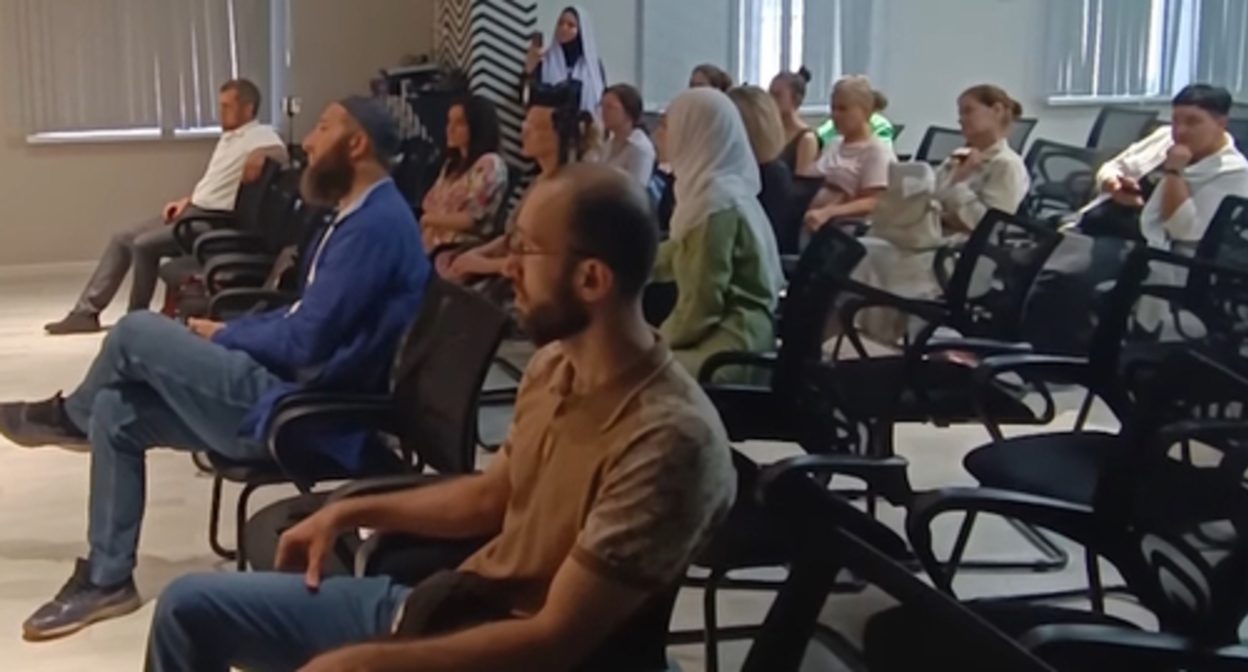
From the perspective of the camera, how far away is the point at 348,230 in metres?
3.41

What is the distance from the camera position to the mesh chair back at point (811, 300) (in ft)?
11.1

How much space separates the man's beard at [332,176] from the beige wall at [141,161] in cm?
559

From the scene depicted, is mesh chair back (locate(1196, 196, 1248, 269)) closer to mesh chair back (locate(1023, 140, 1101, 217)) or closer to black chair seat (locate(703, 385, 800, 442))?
black chair seat (locate(703, 385, 800, 442))

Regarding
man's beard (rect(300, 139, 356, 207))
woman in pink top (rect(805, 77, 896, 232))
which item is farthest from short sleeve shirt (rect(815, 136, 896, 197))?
man's beard (rect(300, 139, 356, 207))

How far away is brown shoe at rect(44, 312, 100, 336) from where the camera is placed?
276 inches

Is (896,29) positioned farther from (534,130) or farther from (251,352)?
(251,352)

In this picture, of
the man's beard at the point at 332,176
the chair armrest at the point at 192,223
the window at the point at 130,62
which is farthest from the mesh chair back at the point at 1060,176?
the window at the point at 130,62

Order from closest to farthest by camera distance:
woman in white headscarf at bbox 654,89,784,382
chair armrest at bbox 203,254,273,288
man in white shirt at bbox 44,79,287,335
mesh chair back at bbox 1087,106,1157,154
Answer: woman in white headscarf at bbox 654,89,784,382 < chair armrest at bbox 203,254,273,288 < man in white shirt at bbox 44,79,287,335 < mesh chair back at bbox 1087,106,1157,154

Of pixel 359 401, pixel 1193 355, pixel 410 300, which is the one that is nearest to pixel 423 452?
pixel 359 401

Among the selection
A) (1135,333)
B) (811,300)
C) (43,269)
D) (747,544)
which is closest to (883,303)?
(811,300)

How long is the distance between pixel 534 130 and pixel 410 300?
1.87 meters

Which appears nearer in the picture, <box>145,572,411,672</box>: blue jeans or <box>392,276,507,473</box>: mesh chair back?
<box>145,572,411,672</box>: blue jeans

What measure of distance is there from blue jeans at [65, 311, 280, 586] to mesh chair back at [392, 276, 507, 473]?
1.35 feet

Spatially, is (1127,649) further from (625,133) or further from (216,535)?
(625,133)
